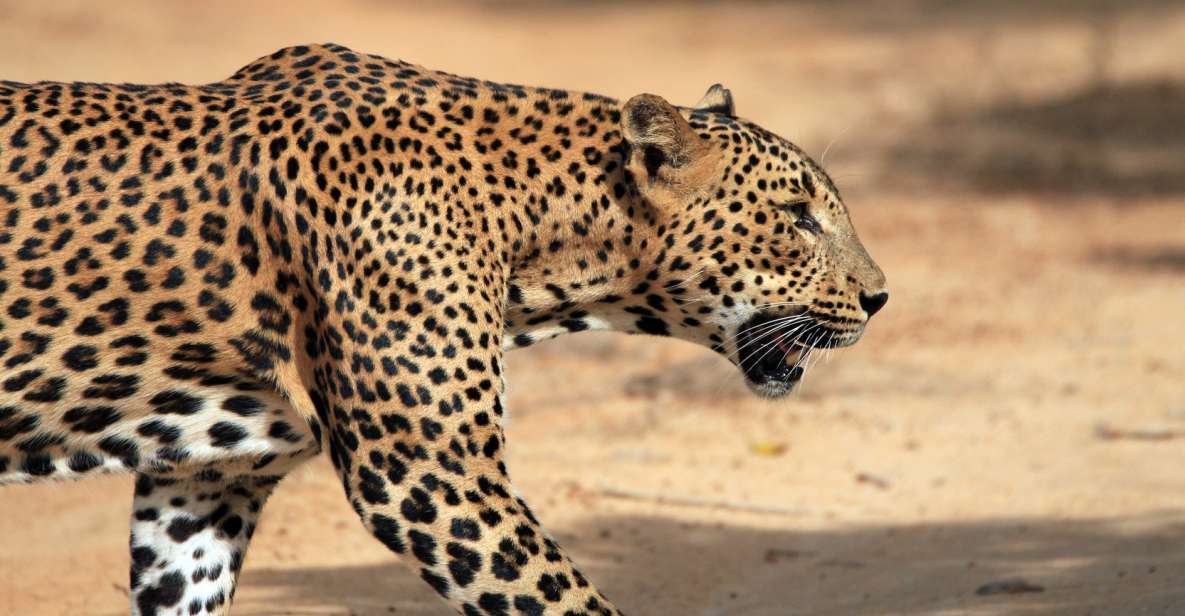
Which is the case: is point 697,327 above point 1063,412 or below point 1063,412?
above

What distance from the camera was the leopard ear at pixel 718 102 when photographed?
6.59 meters

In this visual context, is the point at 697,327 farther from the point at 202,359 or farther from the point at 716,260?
the point at 202,359

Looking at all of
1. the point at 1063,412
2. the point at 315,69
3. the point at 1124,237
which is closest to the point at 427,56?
the point at 1124,237

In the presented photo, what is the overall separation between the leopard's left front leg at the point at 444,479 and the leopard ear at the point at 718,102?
5.41ft

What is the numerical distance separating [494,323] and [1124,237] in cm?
1200

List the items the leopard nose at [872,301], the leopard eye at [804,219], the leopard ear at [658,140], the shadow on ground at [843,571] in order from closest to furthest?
the leopard ear at [658,140], the leopard eye at [804,219], the leopard nose at [872,301], the shadow on ground at [843,571]

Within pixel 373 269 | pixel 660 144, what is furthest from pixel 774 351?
pixel 373 269

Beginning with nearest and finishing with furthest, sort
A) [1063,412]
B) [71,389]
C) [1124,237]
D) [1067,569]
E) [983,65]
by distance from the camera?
[71,389] < [1067,569] < [1063,412] < [1124,237] < [983,65]

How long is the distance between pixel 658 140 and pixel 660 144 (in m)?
0.02

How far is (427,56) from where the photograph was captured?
2411 cm

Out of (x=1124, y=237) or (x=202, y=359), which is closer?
(x=202, y=359)

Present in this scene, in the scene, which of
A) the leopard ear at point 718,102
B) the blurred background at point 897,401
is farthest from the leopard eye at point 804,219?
the blurred background at point 897,401

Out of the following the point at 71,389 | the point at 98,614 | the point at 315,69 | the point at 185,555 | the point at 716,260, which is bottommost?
the point at 98,614

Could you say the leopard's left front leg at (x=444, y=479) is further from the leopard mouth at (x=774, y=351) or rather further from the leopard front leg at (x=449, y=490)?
the leopard mouth at (x=774, y=351)
